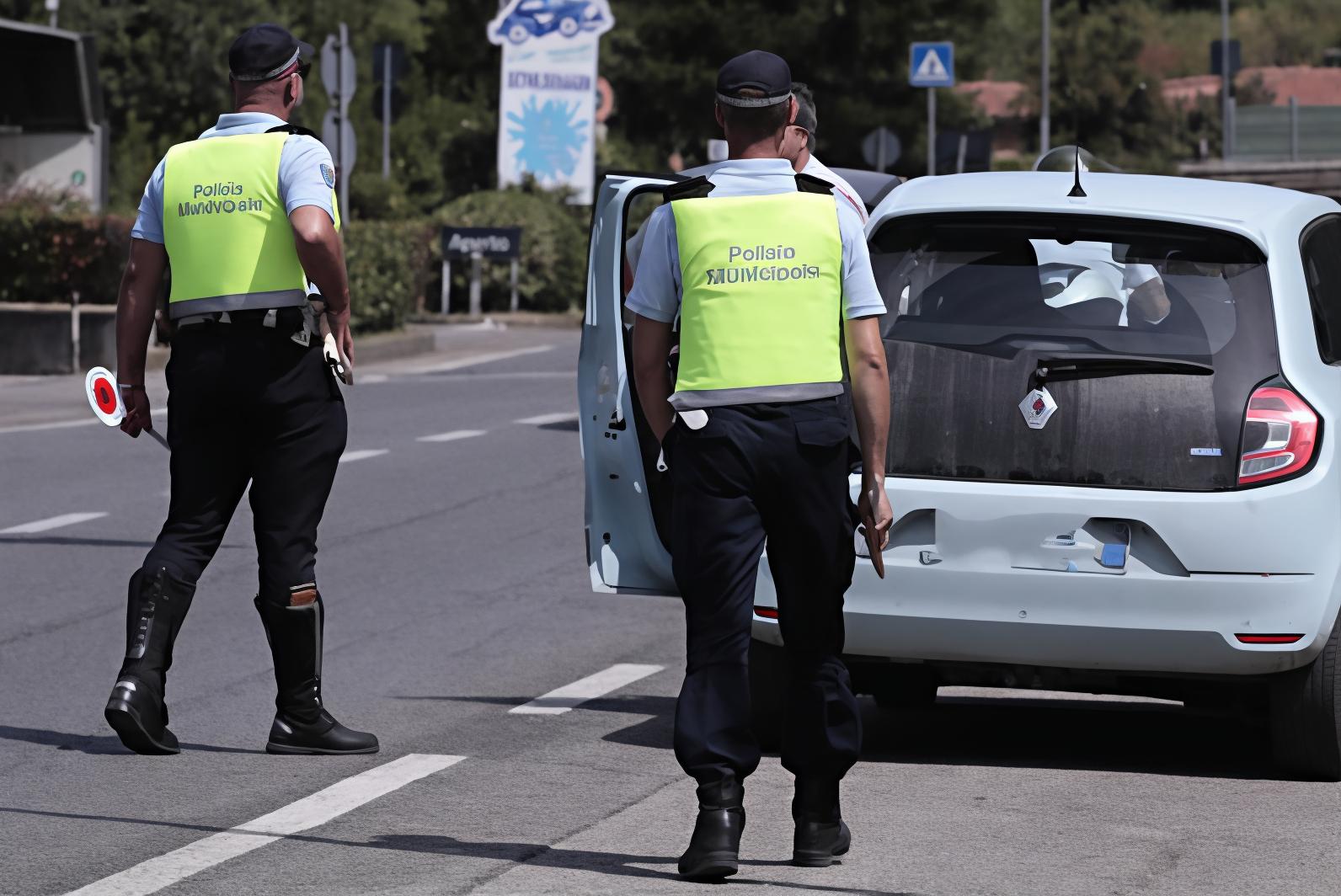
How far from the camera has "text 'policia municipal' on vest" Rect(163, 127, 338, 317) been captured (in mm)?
6879

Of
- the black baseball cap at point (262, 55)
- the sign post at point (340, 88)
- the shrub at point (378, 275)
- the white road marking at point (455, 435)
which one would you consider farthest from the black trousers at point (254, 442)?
the sign post at point (340, 88)

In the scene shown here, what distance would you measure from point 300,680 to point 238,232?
1.19 meters

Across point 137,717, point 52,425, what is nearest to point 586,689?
point 137,717

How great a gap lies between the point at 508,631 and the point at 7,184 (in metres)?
18.6

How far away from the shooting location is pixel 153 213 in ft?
23.0

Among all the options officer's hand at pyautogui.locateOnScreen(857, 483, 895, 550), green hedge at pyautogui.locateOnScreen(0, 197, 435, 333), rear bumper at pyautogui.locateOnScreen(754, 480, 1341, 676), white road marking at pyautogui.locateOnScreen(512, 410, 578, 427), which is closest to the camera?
officer's hand at pyautogui.locateOnScreen(857, 483, 895, 550)

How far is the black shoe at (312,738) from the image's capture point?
23.2ft

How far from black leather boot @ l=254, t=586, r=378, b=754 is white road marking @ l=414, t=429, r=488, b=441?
1069 cm

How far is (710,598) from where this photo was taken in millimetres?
5609

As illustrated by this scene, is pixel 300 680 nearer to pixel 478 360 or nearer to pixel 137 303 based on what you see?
pixel 137 303

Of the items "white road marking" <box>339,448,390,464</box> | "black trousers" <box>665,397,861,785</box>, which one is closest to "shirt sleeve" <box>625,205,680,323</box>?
"black trousers" <box>665,397,861,785</box>

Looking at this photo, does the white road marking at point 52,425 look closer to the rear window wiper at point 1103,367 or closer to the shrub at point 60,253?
the shrub at point 60,253

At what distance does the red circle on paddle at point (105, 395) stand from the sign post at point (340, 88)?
2042 cm

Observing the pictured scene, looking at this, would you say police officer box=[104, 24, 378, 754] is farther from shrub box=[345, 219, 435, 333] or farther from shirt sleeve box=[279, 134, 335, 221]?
shrub box=[345, 219, 435, 333]
